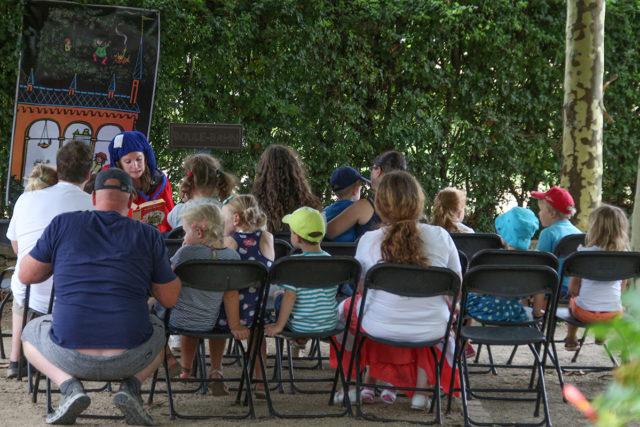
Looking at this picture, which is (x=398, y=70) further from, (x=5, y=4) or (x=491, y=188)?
(x=5, y=4)

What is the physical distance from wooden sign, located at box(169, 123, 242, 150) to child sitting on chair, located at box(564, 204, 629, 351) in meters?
3.34

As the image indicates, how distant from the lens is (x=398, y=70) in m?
Answer: 8.65

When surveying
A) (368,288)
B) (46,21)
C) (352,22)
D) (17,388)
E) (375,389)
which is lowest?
(17,388)

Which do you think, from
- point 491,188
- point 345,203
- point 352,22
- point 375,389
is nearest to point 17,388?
point 375,389

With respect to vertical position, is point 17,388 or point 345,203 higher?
point 345,203

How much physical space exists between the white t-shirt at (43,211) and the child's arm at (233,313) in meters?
1.03

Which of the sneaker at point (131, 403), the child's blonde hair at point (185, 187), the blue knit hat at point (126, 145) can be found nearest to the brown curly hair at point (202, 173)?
the child's blonde hair at point (185, 187)

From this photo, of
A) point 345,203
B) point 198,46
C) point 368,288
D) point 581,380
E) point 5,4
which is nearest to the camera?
point 368,288

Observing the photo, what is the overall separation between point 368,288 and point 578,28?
4.72 m

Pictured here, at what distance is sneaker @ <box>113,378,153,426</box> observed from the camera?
3.32m

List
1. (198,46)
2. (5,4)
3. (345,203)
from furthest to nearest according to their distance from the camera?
(198,46), (5,4), (345,203)

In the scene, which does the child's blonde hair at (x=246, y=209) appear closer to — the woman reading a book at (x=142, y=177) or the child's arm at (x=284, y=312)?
the child's arm at (x=284, y=312)

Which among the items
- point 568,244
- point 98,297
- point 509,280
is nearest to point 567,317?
point 568,244

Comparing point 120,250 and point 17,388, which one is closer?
point 120,250
